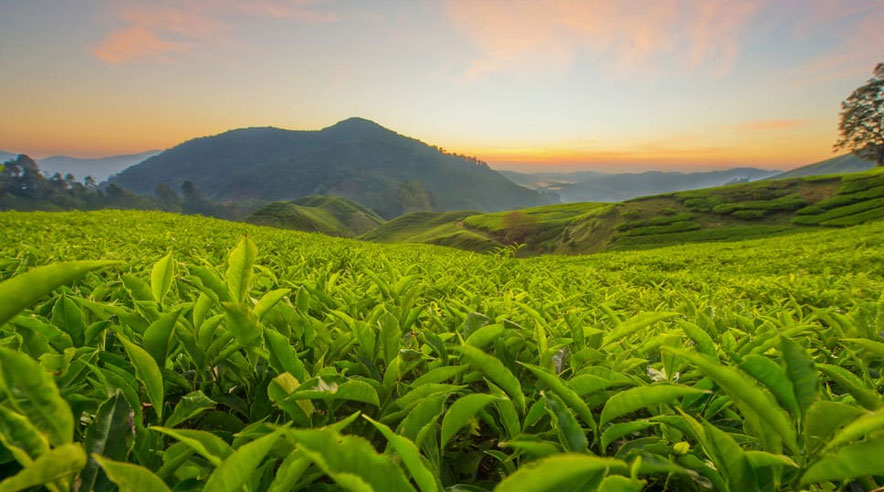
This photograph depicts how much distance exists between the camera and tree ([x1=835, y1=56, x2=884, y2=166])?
47156 mm

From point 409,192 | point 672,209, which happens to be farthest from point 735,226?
point 409,192

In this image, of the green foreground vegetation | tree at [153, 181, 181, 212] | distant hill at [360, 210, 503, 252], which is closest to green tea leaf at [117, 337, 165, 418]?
the green foreground vegetation

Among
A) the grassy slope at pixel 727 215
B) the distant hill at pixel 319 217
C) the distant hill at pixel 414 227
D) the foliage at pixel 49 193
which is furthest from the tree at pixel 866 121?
the foliage at pixel 49 193

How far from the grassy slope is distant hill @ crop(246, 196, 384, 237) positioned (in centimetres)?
7537

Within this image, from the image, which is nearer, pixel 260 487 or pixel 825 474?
pixel 825 474

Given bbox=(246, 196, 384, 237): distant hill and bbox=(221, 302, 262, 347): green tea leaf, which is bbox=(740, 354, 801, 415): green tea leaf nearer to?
bbox=(221, 302, 262, 347): green tea leaf

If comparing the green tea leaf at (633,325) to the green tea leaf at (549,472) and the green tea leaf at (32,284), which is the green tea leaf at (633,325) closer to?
the green tea leaf at (549,472)

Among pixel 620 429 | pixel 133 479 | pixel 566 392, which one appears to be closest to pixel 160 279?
pixel 133 479

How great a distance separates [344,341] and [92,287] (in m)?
1.66

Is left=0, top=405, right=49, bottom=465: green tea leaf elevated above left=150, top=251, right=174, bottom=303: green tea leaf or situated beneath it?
situated beneath

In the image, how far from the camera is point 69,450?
20.5 inches

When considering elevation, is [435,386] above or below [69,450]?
below

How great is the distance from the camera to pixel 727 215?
1666 inches

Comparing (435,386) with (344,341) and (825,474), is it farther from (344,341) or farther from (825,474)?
(825,474)
